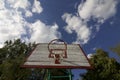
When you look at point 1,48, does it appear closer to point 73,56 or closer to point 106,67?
point 106,67

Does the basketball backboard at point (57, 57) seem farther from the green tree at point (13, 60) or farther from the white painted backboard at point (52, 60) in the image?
the green tree at point (13, 60)

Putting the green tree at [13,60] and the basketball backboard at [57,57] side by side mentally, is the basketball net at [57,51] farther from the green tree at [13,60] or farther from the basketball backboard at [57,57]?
the green tree at [13,60]

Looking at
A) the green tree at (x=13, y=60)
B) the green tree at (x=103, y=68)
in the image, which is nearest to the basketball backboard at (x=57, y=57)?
the green tree at (x=103, y=68)

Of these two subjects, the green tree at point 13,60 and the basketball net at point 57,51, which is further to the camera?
the green tree at point 13,60

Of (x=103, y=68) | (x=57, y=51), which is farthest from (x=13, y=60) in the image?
(x=57, y=51)

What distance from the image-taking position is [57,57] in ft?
63.1

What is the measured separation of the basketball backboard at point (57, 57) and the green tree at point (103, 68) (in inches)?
672

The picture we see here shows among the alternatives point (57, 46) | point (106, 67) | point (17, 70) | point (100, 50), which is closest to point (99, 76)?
point (106, 67)

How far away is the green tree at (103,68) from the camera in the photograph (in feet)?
124

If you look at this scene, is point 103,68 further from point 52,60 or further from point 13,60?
point 52,60

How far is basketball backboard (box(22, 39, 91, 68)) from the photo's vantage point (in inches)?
728

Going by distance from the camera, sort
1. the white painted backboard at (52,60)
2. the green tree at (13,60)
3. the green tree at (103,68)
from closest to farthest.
A: the white painted backboard at (52,60) → the green tree at (103,68) → the green tree at (13,60)

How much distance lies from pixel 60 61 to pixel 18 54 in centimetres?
3334

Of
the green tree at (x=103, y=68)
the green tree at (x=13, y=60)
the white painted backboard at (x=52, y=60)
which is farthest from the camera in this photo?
the green tree at (x=13, y=60)
